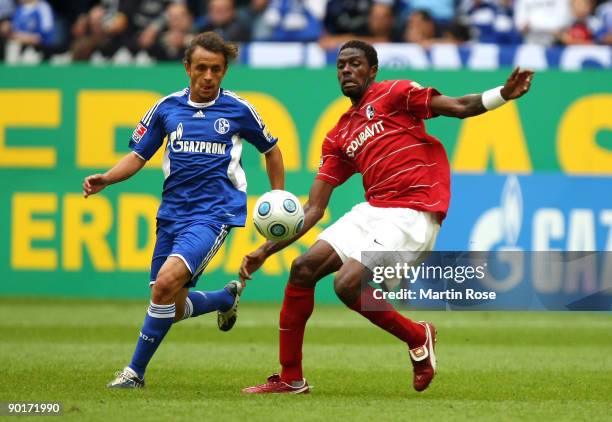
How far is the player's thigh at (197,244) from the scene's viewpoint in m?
8.50

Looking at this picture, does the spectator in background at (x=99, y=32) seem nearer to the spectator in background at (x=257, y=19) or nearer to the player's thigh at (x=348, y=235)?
the spectator in background at (x=257, y=19)

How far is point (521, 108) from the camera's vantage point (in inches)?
619

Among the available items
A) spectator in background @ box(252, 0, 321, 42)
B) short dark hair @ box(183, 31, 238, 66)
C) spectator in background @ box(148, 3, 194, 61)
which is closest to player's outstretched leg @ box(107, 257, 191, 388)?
short dark hair @ box(183, 31, 238, 66)

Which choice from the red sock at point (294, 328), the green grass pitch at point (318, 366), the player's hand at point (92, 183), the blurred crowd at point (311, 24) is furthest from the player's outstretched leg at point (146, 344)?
the blurred crowd at point (311, 24)

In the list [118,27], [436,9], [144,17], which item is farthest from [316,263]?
[144,17]

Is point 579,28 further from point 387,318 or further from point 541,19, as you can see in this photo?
point 387,318

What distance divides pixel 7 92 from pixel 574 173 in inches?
286

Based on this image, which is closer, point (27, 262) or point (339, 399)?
point (339, 399)

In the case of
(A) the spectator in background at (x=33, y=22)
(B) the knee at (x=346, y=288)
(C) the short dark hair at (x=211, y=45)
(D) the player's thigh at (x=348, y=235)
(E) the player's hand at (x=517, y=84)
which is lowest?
(B) the knee at (x=346, y=288)

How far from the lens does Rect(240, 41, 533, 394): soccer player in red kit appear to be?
27.3 feet

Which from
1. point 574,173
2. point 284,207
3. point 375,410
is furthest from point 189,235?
point 574,173

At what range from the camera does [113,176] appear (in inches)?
350

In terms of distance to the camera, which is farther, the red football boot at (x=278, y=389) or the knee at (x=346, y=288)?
the red football boot at (x=278, y=389)

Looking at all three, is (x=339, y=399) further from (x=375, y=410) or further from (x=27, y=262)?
(x=27, y=262)
